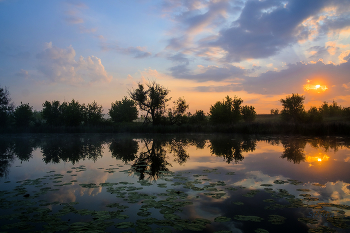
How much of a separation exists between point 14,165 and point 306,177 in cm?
1311

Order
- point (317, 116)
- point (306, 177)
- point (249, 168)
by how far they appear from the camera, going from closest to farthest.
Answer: point (306, 177) → point (249, 168) → point (317, 116)

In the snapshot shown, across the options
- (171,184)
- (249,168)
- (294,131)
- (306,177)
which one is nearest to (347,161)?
(306,177)

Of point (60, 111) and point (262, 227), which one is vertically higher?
point (60, 111)

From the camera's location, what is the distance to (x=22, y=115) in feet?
157

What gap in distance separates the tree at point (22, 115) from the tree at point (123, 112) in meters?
28.1

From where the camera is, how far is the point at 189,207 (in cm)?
509

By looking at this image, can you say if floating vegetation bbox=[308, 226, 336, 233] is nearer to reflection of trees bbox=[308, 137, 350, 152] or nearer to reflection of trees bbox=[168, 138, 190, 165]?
reflection of trees bbox=[168, 138, 190, 165]

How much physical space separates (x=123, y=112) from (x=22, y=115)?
3069 cm

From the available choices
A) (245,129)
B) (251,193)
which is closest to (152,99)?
(245,129)

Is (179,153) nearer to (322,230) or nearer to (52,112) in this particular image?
(322,230)

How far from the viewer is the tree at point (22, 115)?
156 ft

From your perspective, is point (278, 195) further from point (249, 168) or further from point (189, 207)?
point (249, 168)

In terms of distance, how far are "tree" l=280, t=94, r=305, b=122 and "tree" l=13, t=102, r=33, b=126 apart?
7266 centimetres

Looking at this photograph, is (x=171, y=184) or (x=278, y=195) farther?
(x=171, y=184)
